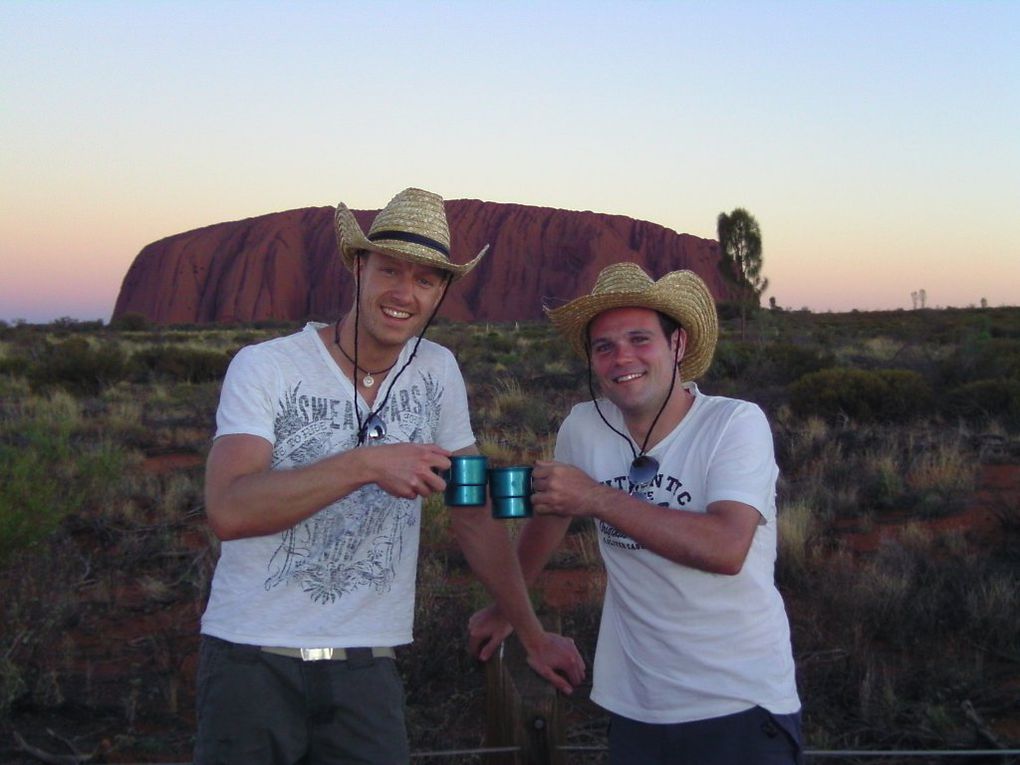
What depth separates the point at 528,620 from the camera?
8.13 feet

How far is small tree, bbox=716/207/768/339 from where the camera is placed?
1176 inches

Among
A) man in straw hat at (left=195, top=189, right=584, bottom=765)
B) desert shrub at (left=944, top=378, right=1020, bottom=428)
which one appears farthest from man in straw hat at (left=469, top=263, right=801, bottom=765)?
desert shrub at (left=944, top=378, right=1020, bottom=428)

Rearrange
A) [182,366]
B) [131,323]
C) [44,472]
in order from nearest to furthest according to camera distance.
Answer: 1. [44,472]
2. [182,366]
3. [131,323]

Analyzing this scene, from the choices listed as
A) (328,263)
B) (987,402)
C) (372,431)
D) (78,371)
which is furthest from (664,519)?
(328,263)

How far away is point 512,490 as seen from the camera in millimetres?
2225

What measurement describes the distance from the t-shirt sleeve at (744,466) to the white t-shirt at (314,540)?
0.76 metres

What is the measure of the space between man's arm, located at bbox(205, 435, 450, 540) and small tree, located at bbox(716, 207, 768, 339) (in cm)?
2847

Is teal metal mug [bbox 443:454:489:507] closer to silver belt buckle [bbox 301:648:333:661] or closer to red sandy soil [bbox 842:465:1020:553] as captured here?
silver belt buckle [bbox 301:648:333:661]

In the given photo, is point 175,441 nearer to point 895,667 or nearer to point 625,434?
point 895,667

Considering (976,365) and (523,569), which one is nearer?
(523,569)

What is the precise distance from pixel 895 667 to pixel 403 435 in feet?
11.0

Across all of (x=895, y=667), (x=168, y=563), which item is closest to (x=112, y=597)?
(x=168, y=563)

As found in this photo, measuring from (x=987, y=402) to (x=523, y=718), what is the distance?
1075 centimetres

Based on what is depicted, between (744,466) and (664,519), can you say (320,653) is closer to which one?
(664,519)
